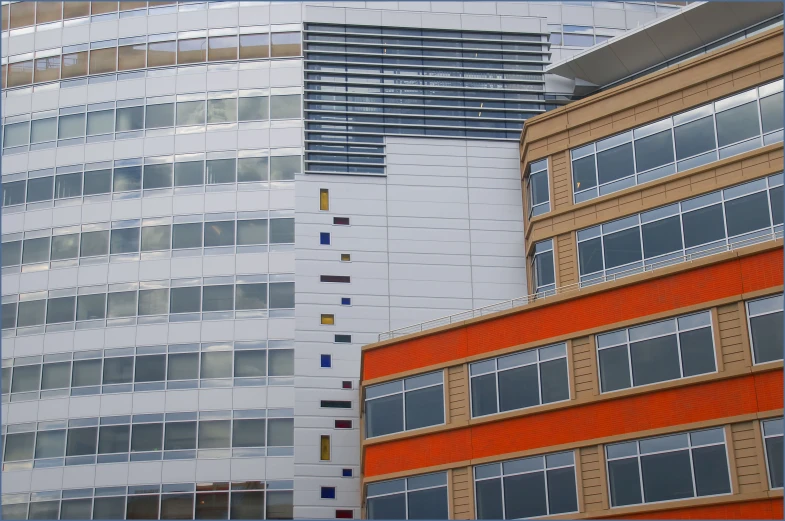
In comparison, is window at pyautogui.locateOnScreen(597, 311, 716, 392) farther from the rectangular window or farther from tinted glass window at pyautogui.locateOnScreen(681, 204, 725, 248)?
tinted glass window at pyautogui.locateOnScreen(681, 204, 725, 248)

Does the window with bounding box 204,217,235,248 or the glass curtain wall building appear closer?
the glass curtain wall building

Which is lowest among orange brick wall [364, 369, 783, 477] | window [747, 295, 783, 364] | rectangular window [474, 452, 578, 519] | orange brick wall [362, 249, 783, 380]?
rectangular window [474, 452, 578, 519]

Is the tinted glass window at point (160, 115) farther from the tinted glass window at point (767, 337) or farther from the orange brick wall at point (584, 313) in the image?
the tinted glass window at point (767, 337)

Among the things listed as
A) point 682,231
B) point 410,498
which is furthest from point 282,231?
point 682,231

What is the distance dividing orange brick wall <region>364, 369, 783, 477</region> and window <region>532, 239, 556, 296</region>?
9586 millimetres

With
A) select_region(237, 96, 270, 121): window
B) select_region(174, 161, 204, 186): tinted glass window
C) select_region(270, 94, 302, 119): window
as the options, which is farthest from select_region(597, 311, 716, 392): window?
select_region(174, 161, 204, 186): tinted glass window

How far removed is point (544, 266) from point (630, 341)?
439 inches

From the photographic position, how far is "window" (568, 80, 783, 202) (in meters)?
39.9

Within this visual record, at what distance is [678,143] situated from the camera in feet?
138

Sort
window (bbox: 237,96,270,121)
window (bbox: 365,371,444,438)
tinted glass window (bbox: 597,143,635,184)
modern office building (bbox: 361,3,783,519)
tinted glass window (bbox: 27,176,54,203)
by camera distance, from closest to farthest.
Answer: modern office building (bbox: 361,3,783,519), window (bbox: 365,371,444,438), tinted glass window (bbox: 597,143,635,184), window (bbox: 237,96,270,121), tinted glass window (bbox: 27,176,54,203)

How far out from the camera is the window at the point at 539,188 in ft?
152

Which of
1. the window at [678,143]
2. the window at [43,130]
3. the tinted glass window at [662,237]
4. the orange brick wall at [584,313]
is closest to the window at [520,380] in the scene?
the orange brick wall at [584,313]

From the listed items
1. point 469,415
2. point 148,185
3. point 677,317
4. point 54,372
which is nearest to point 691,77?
point 677,317

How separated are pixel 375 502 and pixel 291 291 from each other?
12.1 m
